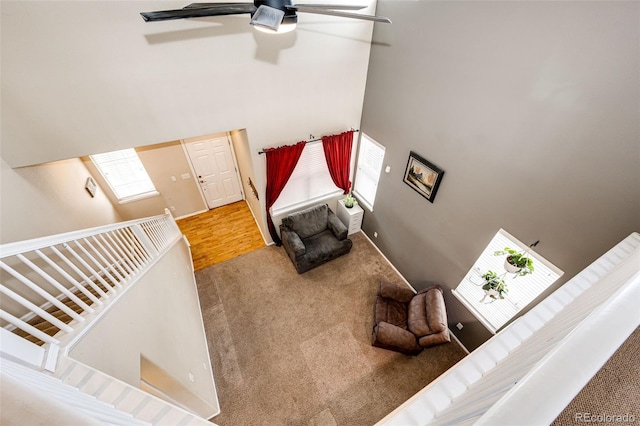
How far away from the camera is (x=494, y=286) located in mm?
2748

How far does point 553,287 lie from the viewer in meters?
2.49

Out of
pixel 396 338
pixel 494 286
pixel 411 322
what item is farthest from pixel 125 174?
pixel 494 286

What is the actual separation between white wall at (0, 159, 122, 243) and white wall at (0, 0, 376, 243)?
0.26 meters

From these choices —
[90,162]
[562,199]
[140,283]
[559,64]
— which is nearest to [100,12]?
[140,283]

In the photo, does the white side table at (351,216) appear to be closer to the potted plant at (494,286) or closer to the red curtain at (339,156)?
the red curtain at (339,156)

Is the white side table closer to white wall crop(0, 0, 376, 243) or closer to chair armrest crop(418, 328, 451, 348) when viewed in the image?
white wall crop(0, 0, 376, 243)

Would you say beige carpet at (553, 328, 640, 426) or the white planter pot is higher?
beige carpet at (553, 328, 640, 426)

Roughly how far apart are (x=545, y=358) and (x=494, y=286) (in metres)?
2.47

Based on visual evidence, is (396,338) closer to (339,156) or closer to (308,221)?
(308,221)

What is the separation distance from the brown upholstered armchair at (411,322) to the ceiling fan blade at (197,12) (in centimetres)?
372

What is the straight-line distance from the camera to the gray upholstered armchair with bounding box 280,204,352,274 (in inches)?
178

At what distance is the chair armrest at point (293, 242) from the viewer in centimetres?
440

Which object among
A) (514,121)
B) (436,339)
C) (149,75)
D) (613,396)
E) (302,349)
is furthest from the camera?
(302,349)

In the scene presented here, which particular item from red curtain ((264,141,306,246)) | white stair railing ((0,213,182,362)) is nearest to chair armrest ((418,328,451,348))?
red curtain ((264,141,306,246))
